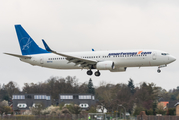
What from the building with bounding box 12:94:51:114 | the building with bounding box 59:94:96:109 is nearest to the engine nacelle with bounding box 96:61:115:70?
the building with bounding box 12:94:51:114

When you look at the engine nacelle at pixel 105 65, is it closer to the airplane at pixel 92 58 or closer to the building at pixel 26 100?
the airplane at pixel 92 58

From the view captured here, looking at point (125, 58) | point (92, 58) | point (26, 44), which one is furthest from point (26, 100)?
point (125, 58)

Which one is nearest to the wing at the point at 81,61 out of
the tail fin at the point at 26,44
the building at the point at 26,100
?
the tail fin at the point at 26,44

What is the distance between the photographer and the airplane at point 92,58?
6081cm

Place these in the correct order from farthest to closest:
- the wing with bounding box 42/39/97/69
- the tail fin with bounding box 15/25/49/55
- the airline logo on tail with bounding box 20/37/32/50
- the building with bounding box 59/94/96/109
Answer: the building with bounding box 59/94/96/109 → the airline logo on tail with bounding box 20/37/32/50 → the tail fin with bounding box 15/25/49/55 → the wing with bounding box 42/39/97/69

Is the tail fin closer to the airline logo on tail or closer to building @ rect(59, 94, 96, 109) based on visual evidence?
the airline logo on tail

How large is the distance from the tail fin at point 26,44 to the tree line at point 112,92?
3681 centimetres

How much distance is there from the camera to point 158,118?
68.6 metres

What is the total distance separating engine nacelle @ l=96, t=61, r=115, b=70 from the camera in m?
61.9

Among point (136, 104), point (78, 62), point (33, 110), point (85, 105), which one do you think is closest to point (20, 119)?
point (78, 62)

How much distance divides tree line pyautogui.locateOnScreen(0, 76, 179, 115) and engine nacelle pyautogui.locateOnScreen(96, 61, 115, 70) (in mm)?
38359

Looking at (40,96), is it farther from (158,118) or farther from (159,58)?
(159,58)

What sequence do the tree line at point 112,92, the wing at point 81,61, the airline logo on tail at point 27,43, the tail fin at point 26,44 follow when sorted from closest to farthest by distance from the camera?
the wing at point 81,61, the tail fin at point 26,44, the airline logo on tail at point 27,43, the tree line at point 112,92

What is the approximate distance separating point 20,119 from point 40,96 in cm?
6443
